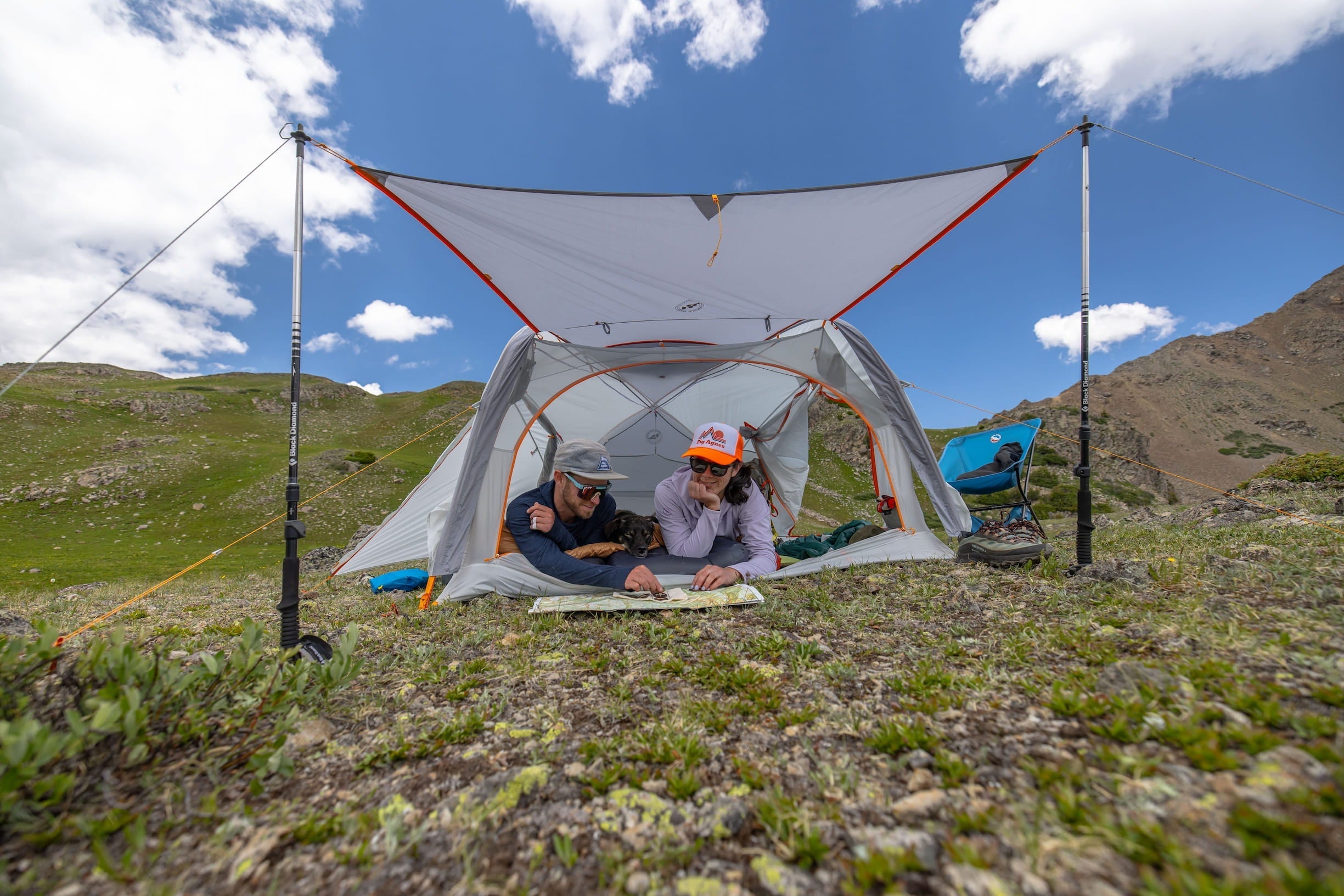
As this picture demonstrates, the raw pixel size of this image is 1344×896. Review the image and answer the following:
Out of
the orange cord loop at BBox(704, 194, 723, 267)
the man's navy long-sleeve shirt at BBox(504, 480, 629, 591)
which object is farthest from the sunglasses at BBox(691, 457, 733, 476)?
the orange cord loop at BBox(704, 194, 723, 267)

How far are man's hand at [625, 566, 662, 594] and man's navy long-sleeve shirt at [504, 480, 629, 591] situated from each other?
13cm

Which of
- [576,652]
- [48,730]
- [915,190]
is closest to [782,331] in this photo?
[915,190]

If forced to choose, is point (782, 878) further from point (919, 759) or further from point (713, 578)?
point (713, 578)

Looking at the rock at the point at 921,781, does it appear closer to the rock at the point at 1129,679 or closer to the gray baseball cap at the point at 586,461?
the rock at the point at 1129,679

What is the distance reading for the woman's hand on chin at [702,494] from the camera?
5801mm

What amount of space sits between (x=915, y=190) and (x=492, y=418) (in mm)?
5142

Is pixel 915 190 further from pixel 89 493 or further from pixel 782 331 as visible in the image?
pixel 89 493

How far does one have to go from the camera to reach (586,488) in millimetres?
5727

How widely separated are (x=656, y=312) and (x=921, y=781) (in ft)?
19.9

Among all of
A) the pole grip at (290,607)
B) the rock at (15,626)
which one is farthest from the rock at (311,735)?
the rock at (15,626)

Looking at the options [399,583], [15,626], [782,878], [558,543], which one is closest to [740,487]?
[558,543]

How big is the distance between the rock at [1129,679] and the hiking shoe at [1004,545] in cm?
317

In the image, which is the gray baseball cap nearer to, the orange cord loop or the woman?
the woman

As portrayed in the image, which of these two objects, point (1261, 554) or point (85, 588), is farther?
point (85, 588)
